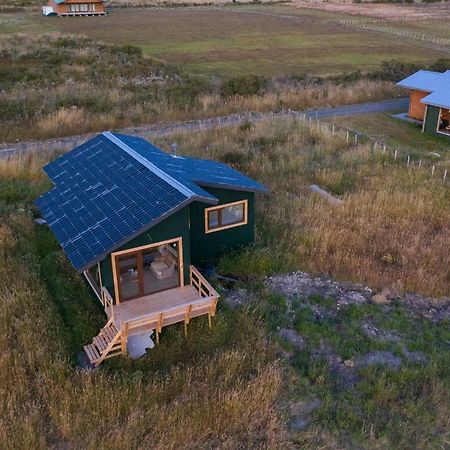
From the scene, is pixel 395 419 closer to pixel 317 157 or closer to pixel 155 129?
pixel 317 157

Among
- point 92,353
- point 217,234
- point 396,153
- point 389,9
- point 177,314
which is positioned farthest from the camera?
point 389,9

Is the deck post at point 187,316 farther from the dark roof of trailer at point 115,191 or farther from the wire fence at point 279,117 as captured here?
the wire fence at point 279,117

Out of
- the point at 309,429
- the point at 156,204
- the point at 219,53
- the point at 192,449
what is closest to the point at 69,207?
the point at 156,204

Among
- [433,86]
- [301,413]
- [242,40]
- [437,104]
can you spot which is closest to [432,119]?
[437,104]

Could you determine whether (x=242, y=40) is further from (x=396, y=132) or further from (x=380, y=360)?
(x=380, y=360)

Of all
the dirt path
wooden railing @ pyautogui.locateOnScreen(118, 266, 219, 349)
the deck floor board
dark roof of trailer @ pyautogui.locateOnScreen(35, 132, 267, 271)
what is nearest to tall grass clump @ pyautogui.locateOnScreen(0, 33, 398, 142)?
the dirt path

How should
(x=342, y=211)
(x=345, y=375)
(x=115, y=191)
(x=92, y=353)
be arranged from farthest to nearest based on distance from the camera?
(x=342, y=211) < (x=115, y=191) < (x=345, y=375) < (x=92, y=353)

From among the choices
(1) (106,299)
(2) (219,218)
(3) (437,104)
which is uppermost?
(3) (437,104)

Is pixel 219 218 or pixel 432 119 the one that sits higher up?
pixel 219 218
